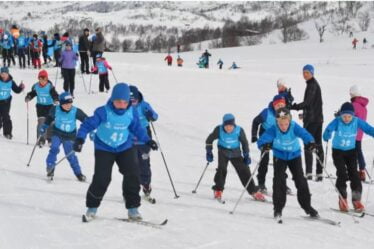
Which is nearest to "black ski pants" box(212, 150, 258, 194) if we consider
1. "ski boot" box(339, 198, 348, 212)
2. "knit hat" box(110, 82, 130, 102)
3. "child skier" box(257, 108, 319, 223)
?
"child skier" box(257, 108, 319, 223)

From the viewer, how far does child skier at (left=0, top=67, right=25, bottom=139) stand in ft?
32.9

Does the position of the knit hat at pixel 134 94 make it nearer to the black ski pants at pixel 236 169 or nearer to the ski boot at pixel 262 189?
the black ski pants at pixel 236 169

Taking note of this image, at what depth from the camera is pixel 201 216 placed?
593 centimetres

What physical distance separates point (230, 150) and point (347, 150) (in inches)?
63.7

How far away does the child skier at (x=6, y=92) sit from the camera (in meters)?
10.0

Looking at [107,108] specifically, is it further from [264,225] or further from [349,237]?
[349,237]

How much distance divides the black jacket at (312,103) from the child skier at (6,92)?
564cm

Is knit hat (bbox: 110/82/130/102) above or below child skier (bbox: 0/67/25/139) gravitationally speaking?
above

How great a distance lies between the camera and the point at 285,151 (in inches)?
234

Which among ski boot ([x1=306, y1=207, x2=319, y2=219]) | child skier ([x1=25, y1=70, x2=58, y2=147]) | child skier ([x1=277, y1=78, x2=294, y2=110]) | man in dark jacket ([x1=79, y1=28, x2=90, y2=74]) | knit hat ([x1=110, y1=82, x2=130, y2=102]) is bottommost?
ski boot ([x1=306, y1=207, x2=319, y2=219])

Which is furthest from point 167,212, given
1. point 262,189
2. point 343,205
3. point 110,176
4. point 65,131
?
point 343,205

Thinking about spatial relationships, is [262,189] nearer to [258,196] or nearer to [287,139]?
[258,196]

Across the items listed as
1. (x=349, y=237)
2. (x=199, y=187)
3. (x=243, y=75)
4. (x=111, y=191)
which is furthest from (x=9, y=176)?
(x=243, y=75)

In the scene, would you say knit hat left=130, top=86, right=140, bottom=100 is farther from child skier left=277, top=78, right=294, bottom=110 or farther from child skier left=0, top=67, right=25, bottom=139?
child skier left=0, top=67, right=25, bottom=139
